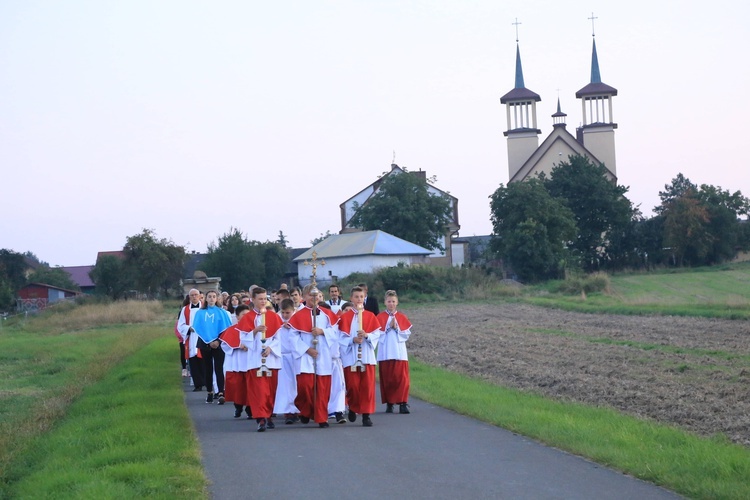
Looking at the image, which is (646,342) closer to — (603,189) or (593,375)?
(593,375)

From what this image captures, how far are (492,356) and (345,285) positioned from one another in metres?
43.2

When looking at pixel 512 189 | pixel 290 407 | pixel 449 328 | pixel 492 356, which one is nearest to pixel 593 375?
pixel 492 356

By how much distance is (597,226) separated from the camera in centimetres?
8581

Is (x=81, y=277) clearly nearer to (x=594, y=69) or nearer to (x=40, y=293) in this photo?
(x=40, y=293)

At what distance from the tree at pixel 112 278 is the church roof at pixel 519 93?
1776 inches

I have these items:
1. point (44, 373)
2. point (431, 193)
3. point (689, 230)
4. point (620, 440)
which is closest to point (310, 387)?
point (620, 440)

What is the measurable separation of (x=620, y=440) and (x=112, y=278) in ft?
234

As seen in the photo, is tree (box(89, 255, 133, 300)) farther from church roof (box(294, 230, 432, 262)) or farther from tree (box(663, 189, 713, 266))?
tree (box(663, 189, 713, 266))

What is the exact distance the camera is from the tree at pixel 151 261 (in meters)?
74.1

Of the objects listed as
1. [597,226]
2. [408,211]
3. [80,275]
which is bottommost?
[80,275]

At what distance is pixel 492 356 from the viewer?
81.9 feet

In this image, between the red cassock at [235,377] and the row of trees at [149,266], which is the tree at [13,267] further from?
the red cassock at [235,377]

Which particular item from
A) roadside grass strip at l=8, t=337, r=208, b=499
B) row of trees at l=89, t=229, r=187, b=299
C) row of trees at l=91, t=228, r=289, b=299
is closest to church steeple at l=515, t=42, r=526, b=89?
row of trees at l=91, t=228, r=289, b=299

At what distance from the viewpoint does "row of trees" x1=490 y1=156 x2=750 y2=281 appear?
7338cm
